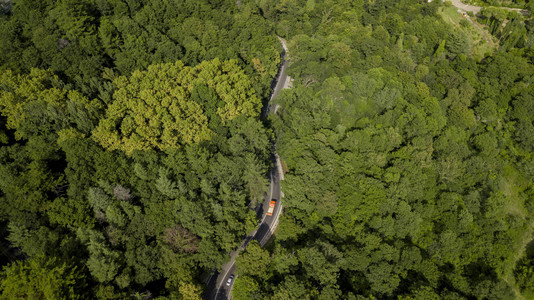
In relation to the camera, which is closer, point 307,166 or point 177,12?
point 307,166

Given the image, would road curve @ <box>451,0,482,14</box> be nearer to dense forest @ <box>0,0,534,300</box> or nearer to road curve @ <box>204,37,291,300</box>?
dense forest @ <box>0,0,534,300</box>

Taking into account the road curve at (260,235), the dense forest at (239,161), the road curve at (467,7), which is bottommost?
the road curve at (260,235)

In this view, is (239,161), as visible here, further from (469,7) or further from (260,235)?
(469,7)

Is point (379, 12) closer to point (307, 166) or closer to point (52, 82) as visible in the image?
point (307, 166)

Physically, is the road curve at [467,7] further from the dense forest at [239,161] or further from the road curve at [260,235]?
the road curve at [260,235]

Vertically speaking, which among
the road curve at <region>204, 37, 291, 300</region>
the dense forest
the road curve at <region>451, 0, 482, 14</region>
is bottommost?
the road curve at <region>204, 37, 291, 300</region>

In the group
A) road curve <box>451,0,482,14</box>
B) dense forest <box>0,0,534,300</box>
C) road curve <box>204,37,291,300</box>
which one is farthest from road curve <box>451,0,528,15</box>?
road curve <box>204,37,291,300</box>

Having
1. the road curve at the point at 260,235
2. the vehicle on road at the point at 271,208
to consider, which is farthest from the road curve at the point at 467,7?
the vehicle on road at the point at 271,208

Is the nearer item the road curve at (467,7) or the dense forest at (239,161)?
the dense forest at (239,161)

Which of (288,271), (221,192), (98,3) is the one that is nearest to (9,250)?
(221,192)
